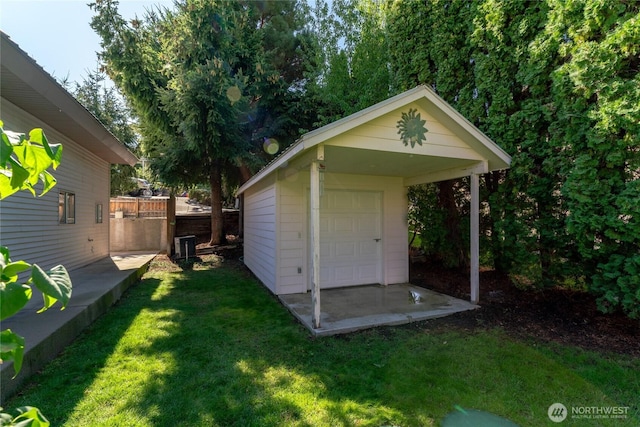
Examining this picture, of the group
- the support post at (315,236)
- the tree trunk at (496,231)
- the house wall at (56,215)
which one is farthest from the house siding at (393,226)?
the house wall at (56,215)

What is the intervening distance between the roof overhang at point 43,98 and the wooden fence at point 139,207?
4.54 m

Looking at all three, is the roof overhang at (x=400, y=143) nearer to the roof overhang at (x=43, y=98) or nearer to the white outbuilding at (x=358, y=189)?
the white outbuilding at (x=358, y=189)

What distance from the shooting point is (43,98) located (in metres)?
4.58

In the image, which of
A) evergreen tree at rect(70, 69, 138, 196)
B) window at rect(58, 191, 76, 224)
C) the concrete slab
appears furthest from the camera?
evergreen tree at rect(70, 69, 138, 196)

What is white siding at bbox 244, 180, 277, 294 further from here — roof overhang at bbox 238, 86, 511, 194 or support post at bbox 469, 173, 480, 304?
support post at bbox 469, 173, 480, 304

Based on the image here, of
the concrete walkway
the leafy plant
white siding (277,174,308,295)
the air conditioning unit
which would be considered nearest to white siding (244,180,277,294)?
white siding (277,174,308,295)

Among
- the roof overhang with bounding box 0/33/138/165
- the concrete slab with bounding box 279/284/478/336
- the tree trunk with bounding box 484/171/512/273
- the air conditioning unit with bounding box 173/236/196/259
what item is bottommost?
the concrete slab with bounding box 279/284/478/336

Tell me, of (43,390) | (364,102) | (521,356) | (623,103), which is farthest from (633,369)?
(364,102)

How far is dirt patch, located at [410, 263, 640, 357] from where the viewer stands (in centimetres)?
361

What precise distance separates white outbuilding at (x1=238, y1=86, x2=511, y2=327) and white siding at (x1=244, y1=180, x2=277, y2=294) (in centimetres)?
2

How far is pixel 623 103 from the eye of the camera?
3365 mm

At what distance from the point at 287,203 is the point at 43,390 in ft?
12.9

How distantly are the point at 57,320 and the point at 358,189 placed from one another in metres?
4.95

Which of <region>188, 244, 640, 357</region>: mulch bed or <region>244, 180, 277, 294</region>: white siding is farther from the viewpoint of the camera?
<region>244, 180, 277, 294</region>: white siding
